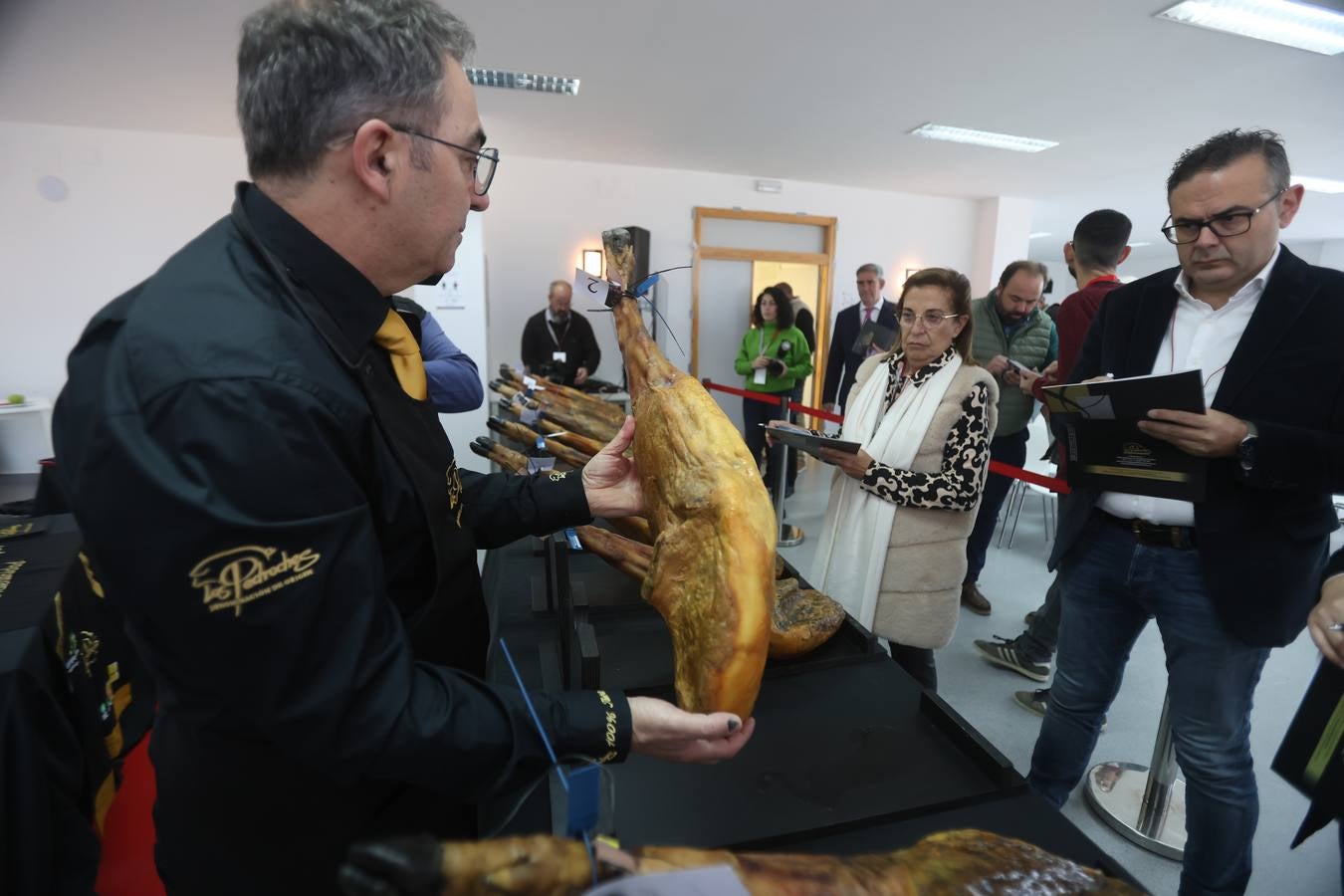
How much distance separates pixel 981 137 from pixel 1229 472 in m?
6.19

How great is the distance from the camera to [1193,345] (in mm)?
1549

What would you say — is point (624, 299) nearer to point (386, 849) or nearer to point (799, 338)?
point (386, 849)

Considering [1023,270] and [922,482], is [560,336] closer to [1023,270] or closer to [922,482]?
[1023,270]

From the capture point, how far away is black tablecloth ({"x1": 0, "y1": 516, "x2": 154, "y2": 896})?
1.33 m

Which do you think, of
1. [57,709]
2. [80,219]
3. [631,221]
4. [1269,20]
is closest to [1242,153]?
[57,709]

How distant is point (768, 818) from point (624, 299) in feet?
3.60

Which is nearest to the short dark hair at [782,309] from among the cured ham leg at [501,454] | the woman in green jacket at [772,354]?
the woman in green jacket at [772,354]

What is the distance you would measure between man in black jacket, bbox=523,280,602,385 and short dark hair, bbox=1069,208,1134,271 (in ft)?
14.9

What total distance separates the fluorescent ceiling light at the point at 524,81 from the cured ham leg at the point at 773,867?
18.1ft

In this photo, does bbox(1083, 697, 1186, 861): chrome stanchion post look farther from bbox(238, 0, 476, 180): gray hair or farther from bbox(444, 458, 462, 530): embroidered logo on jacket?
bbox(238, 0, 476, 180): gray hair

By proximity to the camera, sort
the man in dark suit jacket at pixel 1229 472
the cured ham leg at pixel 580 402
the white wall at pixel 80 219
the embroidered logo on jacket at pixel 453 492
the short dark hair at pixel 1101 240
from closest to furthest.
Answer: the embroidered logo on jacket at pixel 453 492 < the man in dark suit jacket at pixel 1229 472 < the short dark hair at pixel 1101 240 < the cured ham leg at pixel 580 402 < the white wall at pixel 80 219

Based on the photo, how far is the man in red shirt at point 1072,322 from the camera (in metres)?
2.50

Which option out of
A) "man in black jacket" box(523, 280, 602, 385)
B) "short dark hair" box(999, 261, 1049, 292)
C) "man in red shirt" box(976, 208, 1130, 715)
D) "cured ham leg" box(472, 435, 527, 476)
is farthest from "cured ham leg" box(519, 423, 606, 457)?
"man in black jacket" box(523, 280, 602, 385)

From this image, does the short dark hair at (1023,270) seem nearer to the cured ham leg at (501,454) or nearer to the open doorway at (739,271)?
the cured ham leg at (501,454)
